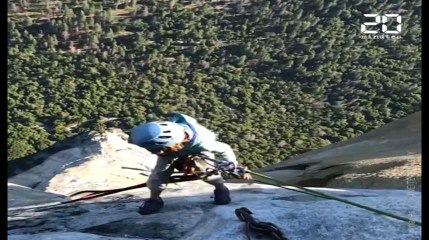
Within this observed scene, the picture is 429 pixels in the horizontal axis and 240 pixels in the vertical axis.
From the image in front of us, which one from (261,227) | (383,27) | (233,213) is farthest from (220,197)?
(383,27)

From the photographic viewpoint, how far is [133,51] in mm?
57062

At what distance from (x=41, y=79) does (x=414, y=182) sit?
157 feet

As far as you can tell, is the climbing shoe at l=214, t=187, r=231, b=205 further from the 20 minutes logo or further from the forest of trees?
the 20 minutes logo

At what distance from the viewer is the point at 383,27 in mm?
42031

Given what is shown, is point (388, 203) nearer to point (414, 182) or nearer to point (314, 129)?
point (414, 182)

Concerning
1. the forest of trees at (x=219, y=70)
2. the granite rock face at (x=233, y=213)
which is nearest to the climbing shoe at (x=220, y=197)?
the granite rock face at (x=233, y=213)

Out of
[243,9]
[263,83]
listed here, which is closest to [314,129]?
[263,83]

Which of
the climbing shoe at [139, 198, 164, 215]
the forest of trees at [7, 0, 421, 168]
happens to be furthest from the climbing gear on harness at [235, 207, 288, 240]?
the forest of trees at [7, 0, 421, 168]

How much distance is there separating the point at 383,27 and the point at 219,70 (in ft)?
52.7

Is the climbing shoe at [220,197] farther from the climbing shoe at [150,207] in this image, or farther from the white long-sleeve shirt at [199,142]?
the climbing shoe at [150,207]

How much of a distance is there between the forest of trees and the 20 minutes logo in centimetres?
65

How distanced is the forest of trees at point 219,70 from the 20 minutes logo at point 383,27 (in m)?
0.65

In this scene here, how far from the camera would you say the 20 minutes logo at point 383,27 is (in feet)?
139

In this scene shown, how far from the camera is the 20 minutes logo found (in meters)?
42.4
